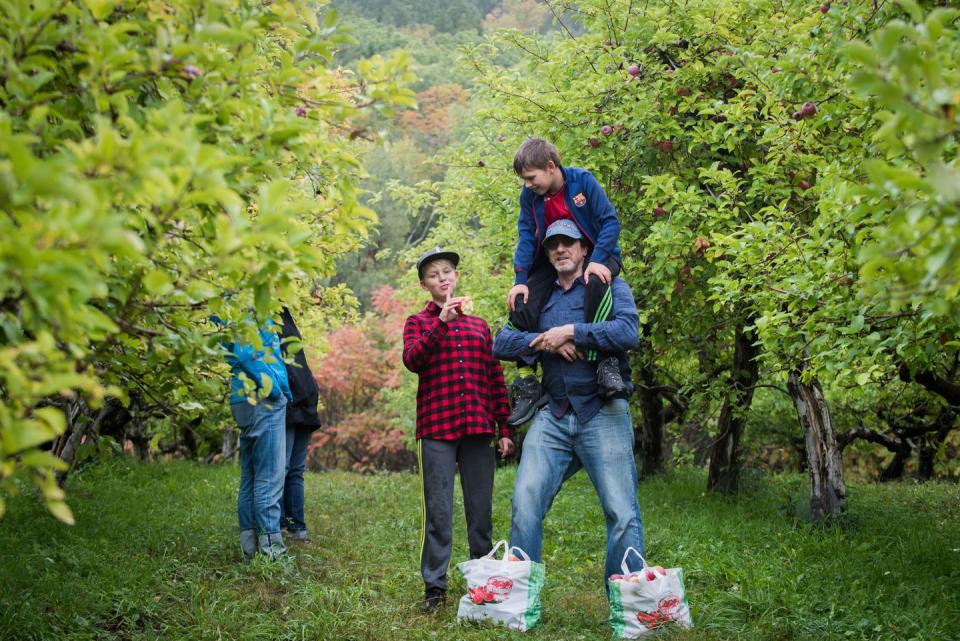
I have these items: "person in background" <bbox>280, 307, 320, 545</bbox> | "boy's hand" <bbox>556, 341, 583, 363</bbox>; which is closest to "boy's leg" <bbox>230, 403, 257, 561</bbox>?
"person in background" <bbox>280, 307, 320, 545</bbox>

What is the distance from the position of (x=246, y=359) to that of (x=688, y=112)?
4.24 metres

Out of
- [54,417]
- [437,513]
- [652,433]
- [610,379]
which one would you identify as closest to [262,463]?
[437,513]

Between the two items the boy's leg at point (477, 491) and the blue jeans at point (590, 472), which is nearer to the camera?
the blue jeans at point (590, 472)

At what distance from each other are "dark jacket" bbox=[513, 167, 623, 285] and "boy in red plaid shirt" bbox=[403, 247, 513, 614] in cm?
41

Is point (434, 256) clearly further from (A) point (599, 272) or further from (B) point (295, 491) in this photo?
(B) point (295, 491)

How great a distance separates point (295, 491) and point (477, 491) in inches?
92.1

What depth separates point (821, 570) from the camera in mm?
4914

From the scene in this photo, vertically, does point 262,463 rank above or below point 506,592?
above

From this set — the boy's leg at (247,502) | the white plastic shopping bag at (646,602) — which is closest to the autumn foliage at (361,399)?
the boy's leg at (247,502)

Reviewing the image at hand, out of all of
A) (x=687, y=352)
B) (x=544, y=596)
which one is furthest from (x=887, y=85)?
(x=687, y=352)

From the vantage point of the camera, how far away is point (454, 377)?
4402 mm

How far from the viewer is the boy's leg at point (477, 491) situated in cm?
439

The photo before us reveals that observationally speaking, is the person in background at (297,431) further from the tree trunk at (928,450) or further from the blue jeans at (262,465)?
the tree trunk at (928,450)

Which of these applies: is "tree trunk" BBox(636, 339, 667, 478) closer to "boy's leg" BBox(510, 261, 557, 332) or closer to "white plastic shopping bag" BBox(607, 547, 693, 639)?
"boy's leg" BBox(510, 261, 557, 332)
